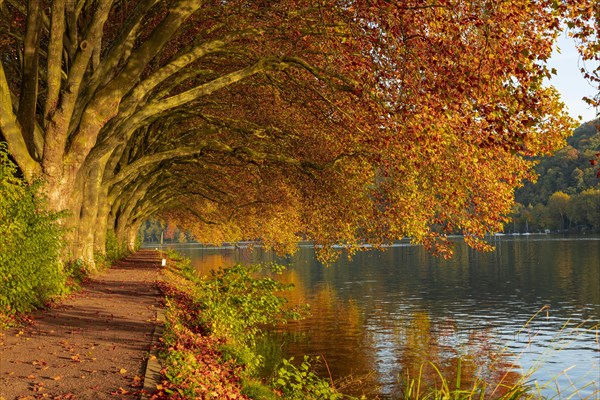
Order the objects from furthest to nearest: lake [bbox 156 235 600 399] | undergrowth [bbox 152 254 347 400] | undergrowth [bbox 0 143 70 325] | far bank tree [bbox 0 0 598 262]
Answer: lake [bbox 156 235 600 399]
undergrowth [bbox 0 143 70 325]
far bank tree [bbox 0 0 598 262]
undergrowth [bbox 152 254 347 400]

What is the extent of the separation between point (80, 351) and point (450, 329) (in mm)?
23197

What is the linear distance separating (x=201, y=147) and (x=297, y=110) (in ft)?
12.9

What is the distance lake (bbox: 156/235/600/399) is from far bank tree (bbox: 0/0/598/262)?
3.78 metres

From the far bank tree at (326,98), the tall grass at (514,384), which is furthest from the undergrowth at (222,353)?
the far bank tree at (326,98)

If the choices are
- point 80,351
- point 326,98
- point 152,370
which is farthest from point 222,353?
point 326,98

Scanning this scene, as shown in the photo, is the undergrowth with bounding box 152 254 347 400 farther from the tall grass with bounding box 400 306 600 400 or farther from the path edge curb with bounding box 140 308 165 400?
the tall grass with bounding box 400 306 600 400

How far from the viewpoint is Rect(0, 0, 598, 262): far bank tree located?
12.2 meters

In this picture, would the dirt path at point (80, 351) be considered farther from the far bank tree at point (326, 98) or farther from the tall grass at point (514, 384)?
the tall grass at point (514, 384)

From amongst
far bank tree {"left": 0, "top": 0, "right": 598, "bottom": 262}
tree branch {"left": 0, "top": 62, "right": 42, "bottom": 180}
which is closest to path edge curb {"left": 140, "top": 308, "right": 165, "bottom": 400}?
far bank tree {"left": 0, "top": 0, "right": 598, "bottom": 262}

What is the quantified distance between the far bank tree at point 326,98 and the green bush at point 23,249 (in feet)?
5.19

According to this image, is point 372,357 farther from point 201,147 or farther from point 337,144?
point 201,147

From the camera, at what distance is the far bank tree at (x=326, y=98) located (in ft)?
40.2

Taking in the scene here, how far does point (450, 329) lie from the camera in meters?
31.7

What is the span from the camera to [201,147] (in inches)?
1021
